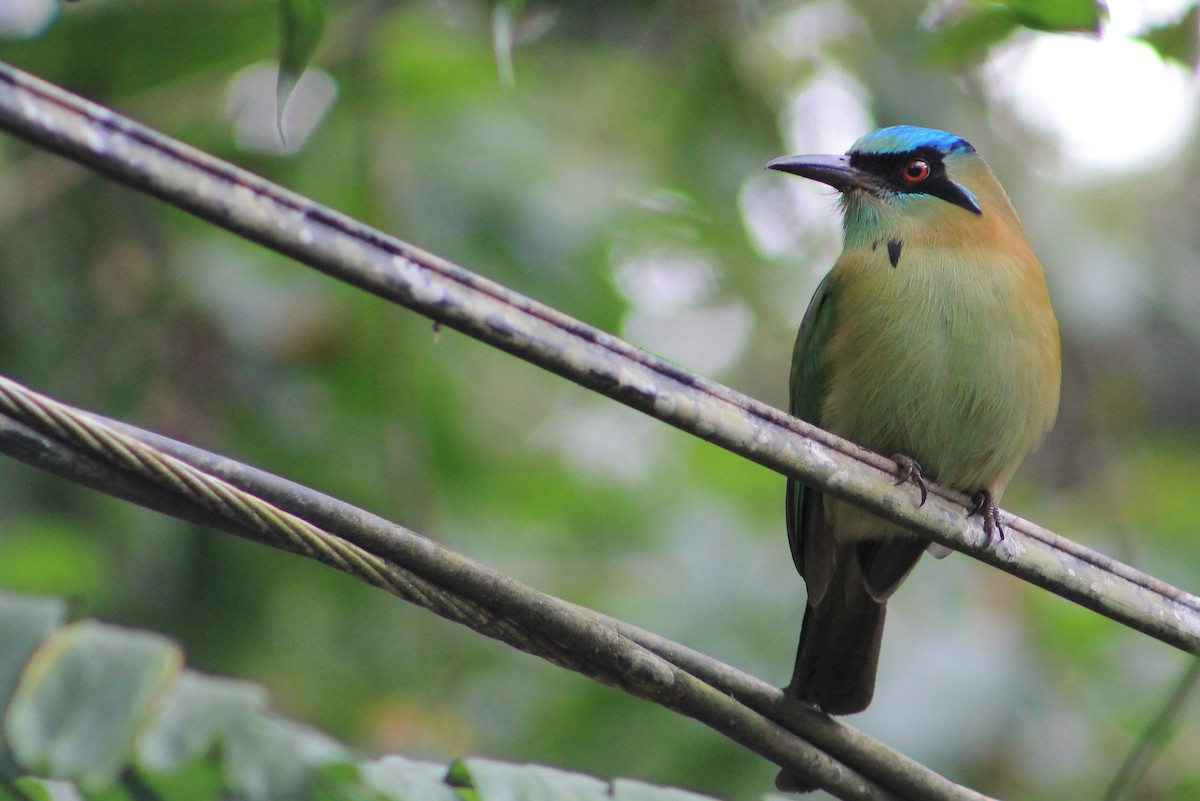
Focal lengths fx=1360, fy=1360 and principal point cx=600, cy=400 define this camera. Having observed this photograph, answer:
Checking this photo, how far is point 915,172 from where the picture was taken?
13.1 feet

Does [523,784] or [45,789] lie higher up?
[523,784]

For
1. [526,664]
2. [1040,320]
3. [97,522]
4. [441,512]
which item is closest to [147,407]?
[97,522]

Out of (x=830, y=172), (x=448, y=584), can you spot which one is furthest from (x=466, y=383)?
(x=448, y=584)

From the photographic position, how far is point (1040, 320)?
363 centimetres

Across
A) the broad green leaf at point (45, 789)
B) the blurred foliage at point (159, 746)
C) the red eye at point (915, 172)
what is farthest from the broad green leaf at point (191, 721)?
the red eye at point (915, 172)

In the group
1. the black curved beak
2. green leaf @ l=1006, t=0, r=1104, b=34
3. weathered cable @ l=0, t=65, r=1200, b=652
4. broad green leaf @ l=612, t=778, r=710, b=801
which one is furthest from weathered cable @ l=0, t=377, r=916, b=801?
the black curved beak

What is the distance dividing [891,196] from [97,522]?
355 centimetres

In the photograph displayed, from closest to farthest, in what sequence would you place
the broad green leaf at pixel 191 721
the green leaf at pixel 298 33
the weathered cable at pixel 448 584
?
1. the weathered cable at pixel 448 584
2. the green leaf at pixel 298 33
3. the broad green leaf at pixel 191 721

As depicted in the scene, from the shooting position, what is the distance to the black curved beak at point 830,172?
4.00 metres

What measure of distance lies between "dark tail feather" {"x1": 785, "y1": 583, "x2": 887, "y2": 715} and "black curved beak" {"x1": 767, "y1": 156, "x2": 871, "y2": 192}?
121cm

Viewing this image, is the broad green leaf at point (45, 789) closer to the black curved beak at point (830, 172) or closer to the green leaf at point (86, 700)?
the green leaf at point (86, 700)

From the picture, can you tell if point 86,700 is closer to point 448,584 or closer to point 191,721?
point 191,721

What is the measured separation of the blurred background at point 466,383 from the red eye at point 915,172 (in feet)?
3.51

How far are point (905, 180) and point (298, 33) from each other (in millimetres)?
2204
